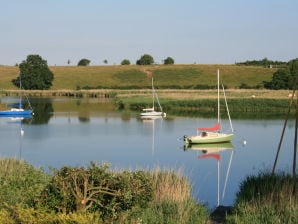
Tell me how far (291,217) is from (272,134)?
91.8 feet

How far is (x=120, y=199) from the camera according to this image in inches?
312

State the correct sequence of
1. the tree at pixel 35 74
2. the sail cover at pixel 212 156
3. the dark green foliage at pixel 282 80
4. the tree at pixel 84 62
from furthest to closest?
1. the tree at pixel 84 62
2. the tree at pixel 35 74
3. the dark green foliage at pixel 282 80
4. the sail cover at pixel 212 156

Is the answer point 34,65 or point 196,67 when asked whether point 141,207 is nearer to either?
point 34,65

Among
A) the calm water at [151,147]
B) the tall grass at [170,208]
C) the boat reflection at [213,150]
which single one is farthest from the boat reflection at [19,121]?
the tall grass at [170,208]

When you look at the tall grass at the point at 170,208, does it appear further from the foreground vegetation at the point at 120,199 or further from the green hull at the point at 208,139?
the green hull at the point at 208,139

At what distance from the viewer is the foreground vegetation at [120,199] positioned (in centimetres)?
744

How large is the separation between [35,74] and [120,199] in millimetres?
97202

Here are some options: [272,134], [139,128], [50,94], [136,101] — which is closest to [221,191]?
[272,134]

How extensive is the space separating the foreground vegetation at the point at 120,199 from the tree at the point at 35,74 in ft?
303

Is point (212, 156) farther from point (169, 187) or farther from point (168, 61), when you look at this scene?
point (168, 61)

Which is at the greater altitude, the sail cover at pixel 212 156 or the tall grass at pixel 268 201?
the tall grass at pixel 268 201

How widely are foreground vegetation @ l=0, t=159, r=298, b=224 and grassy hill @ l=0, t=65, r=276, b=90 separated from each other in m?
96.1

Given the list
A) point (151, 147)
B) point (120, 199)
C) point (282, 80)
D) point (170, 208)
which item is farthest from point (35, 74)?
point (120, 199)

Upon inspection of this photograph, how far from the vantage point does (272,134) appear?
1423 inches
